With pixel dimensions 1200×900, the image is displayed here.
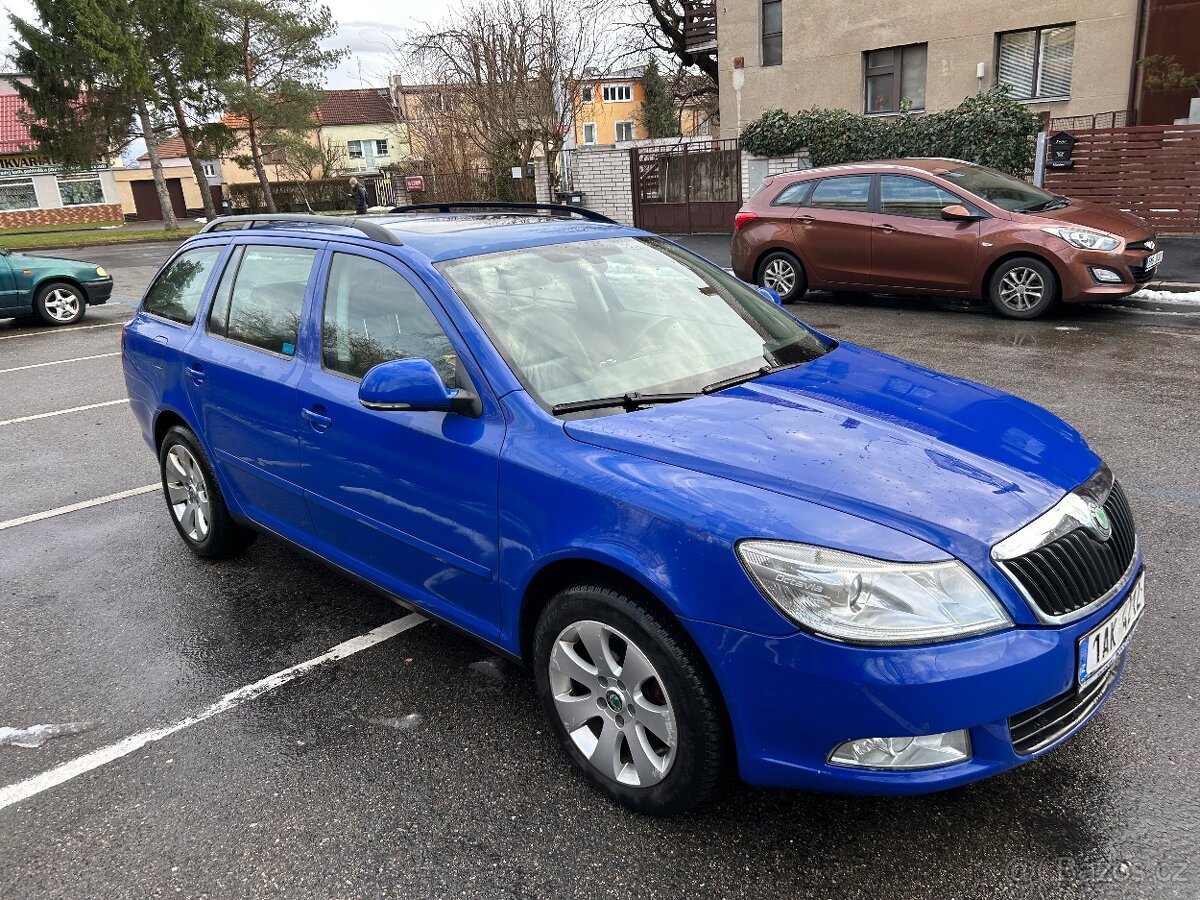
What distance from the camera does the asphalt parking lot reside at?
8.20 feet

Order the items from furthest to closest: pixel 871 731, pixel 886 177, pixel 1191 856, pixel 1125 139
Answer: pixel 1125 139
pixel 886 177
pixel 1191 856
pixel 871 731

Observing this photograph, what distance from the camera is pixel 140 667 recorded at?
3783 millimetres

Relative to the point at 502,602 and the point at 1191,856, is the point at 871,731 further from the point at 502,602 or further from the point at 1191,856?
the point at 502,602

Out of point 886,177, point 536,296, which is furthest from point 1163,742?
point 886,177

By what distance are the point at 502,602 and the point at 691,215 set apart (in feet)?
64.8

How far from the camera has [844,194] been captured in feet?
35.0

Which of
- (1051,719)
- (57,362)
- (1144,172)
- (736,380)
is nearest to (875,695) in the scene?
(1051,719)

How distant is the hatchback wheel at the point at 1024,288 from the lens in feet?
30.8

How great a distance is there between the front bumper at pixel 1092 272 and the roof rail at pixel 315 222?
7803 millimetres

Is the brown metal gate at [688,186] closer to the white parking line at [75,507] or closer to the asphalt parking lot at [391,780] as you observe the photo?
the white parking line at [75,507]

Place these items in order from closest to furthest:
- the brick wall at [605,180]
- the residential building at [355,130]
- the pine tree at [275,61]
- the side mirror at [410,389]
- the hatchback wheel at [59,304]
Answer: the side mirror at [410,389], the hatchback wheel at [59,304], the brick wall at [605,180], the pine tree at [275,61], the residential building at [355,130]

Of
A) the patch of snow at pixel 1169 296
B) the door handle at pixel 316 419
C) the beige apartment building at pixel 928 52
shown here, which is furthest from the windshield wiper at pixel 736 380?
the beige apartment building at pixel 928 52

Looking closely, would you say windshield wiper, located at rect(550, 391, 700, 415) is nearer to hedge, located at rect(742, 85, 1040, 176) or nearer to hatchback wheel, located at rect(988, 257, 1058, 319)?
hatchback wheel, located at rect(988, 257, 1058, 319)

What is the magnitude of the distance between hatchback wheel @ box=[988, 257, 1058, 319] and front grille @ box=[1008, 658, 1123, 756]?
25.8 feet
